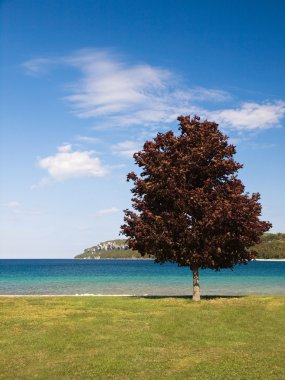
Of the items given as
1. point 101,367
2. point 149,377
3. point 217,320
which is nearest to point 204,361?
point 149,377

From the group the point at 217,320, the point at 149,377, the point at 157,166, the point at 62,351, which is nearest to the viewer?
the point at 149,377

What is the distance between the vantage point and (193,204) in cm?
3078

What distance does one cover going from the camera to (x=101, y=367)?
15.1 metres

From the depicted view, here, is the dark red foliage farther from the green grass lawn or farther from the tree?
the green grass lawn

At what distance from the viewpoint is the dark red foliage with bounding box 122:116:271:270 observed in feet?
101

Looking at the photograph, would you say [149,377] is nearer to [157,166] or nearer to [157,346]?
Answer: [157,346]

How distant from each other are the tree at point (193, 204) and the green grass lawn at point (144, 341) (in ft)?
13.8

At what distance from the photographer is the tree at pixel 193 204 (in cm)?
3081

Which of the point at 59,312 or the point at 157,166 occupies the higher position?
the point at 157,166

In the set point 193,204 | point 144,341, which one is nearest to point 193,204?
point 193,204

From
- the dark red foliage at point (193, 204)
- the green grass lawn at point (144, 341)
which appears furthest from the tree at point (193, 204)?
the green grass lawn at point (144, 341)

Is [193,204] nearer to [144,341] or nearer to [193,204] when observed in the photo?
[193,204]

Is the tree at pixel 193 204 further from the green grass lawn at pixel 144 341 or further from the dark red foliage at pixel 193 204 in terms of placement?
the green grass lawn at pixel 144 341

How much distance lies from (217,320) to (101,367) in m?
10.2
